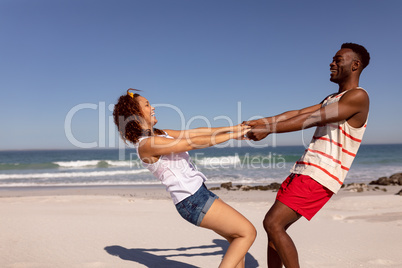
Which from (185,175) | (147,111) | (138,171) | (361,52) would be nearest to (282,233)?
(185,175)

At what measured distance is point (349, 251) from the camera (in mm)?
4652

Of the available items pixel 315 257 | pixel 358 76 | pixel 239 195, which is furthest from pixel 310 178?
pixel 239 195

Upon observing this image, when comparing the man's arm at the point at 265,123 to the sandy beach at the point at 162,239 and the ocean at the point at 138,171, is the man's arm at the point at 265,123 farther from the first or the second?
the ocean at the point at 138,171

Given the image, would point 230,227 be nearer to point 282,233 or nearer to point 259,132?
point 282,233

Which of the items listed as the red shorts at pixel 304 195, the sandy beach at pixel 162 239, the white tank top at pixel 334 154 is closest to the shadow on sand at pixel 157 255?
the sandy beach at pixel 162 239

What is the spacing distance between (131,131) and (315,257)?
3.12 meters

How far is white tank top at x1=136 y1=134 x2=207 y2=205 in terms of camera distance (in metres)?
2.69

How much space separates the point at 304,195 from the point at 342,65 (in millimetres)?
1158

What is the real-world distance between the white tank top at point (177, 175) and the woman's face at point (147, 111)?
19 cm

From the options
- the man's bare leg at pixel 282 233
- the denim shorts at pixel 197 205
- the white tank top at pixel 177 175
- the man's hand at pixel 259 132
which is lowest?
the man's bare leg at pixel 282 233

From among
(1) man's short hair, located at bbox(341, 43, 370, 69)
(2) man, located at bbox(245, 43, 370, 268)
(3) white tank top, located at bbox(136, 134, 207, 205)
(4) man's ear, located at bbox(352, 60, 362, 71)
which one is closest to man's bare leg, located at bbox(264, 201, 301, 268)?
(2) man, located at bbox(245, 43, 370, 268)

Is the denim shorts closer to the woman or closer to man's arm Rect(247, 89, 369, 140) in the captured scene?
the woman

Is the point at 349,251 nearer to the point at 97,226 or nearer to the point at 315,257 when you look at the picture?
the point at 315,257

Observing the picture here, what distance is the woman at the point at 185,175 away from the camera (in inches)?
104
